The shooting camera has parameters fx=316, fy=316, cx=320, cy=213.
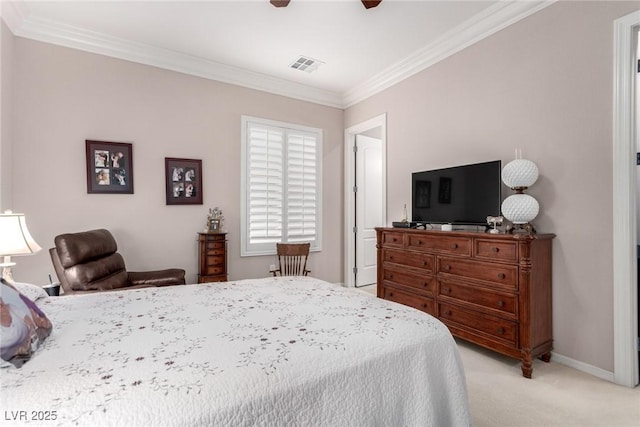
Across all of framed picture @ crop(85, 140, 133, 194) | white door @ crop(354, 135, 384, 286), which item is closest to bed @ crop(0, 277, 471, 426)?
framed picture @ crop(85, 140, 133, 194)

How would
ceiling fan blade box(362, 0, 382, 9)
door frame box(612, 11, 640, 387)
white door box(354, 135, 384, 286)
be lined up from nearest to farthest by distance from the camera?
door frame box(612, 11, 640, 387) → ceiling fan blade box(362, 0, 382, 9) → white door box(354, 135, 384, 286)

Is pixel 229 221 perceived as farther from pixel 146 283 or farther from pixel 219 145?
pixel 146 283

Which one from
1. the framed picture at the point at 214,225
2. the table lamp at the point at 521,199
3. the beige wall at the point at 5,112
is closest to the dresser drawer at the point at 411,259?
the table lamp at the point at 521,199

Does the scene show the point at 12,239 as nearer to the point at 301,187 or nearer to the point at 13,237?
the point at 13,237

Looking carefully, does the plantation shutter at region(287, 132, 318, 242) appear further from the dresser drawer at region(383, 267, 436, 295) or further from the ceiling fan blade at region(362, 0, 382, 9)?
the ceiling fan blade at region(362, 0, 382, 9)

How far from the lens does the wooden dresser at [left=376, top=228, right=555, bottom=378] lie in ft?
8.07

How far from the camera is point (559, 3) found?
8.70 feet

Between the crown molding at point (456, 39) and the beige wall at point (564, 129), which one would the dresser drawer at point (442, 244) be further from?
the crown molding at point (456, 39)

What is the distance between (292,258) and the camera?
4668 millimetres

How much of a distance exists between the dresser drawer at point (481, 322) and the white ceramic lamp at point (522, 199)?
80 centimetres

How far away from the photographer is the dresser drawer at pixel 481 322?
2527 millimetres

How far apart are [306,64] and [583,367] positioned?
4247 mm

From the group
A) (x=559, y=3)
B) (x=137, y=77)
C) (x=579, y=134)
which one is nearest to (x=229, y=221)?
(x=137, y=77)

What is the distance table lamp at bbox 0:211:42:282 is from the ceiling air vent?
129 inches
